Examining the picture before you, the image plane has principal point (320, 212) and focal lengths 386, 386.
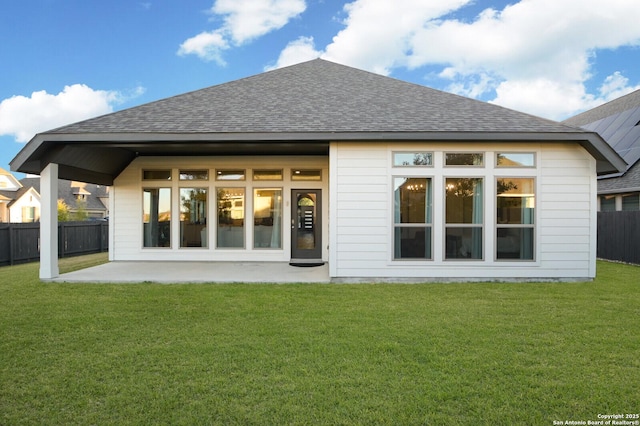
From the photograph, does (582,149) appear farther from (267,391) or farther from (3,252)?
(3,252)

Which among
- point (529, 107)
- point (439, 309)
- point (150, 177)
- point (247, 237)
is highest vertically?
point (529, 107)

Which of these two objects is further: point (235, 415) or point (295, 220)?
point (295, 220)

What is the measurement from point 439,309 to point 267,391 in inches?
127

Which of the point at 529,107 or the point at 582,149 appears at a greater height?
the point at 529,107

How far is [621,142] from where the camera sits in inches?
584

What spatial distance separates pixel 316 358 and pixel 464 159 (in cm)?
547

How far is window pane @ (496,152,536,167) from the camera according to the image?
7527mm

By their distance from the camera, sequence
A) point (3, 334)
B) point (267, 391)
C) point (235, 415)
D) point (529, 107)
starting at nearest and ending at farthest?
point (235, 415) → point (267, 391) → point (3, 334) → point (529, 107)

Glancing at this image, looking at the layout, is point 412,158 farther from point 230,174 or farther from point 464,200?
point 230,174

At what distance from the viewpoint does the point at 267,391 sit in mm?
2910

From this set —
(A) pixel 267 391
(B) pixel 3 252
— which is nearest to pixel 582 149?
(A) pixel 267 391

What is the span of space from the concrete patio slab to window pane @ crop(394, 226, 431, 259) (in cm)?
155

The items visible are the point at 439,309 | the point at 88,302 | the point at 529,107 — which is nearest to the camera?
the point at 439,309

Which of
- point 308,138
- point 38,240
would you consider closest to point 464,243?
point 308,138
